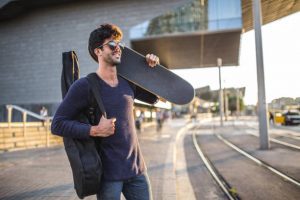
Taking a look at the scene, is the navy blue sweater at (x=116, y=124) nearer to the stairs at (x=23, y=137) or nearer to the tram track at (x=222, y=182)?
the tram track at (x=222, y=182)

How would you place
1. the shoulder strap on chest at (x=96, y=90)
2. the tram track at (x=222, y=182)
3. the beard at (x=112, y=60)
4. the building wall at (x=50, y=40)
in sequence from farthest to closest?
the building wall at (x=50, y=40) < the tram track at (x=222, y=182) < the beard at (x=112, y=60) < the shoulder strap on chest at (x=96, y=90)

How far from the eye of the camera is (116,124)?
7.08 ft

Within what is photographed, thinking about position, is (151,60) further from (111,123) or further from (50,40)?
(50,40)

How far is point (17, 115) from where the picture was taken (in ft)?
90.4

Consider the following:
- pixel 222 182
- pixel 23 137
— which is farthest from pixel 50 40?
pixel 222 182

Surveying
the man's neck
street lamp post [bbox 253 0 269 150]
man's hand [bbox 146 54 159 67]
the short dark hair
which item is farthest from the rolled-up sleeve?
Answer: street lamp post [bbox 253 0 269 150]

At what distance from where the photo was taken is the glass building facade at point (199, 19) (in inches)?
942

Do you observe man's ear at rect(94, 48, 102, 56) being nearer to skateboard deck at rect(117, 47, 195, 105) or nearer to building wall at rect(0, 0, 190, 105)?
skateboard deck at rect(117, 47, 195, 105)

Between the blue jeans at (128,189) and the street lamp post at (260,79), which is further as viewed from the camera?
the street lamp post at (260,79)

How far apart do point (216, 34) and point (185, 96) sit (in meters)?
24.2

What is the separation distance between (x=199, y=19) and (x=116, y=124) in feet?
78.5

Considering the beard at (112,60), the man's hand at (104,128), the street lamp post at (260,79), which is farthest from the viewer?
the street lamp post at (260,79)

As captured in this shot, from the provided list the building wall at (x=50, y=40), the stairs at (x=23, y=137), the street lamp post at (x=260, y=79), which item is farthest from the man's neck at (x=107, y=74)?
the building wall at (x=50, y=40)

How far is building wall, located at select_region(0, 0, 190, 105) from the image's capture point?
27797 mm
